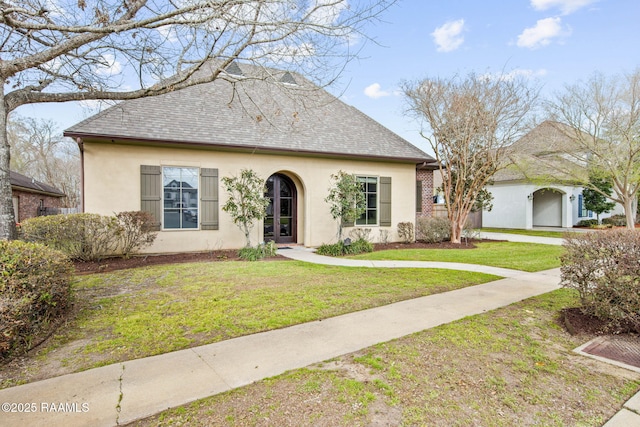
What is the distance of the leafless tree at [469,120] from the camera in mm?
11906

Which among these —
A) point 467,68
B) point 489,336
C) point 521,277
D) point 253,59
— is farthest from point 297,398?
point 467,68

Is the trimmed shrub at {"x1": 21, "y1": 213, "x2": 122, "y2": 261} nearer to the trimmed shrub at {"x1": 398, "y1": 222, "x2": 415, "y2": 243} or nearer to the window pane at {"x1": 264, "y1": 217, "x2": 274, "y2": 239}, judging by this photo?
the window pane at {"x1": 264, "y1": 217, "x2": 274, "y2": 239}

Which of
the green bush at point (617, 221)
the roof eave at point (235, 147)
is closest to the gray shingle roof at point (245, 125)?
the roof eave at point (235, 147)

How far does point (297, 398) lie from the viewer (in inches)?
97.9

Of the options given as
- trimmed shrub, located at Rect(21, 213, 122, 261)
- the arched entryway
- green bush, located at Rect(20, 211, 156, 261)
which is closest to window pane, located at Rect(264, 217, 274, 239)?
green bush, located at Rect(20, 211, 156, 261)

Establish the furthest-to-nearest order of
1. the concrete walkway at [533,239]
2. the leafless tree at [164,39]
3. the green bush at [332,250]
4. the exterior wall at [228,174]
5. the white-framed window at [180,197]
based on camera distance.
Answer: the concrete walkway at [533,239], the green bush at [332,250], the white-framed window at [180,197], the exterior wall at [228,174], the leafless tree at [164,39]

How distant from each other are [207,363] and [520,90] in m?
13.4

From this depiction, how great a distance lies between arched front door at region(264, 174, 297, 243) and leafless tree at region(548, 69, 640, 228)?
12403 mm

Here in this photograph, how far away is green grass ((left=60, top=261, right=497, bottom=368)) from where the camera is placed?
368cm

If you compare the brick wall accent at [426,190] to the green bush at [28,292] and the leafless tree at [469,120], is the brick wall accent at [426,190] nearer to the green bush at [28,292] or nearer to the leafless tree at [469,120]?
the leafless tree at [469,120]

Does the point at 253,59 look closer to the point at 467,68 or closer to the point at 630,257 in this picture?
the point at 630,257

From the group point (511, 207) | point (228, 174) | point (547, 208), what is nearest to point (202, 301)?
point (228, 174)

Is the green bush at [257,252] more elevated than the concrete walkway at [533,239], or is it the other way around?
the green bush at [257,252]

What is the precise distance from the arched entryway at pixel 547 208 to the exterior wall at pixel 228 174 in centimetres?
1451
